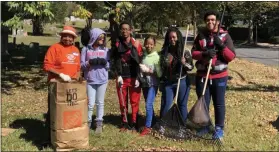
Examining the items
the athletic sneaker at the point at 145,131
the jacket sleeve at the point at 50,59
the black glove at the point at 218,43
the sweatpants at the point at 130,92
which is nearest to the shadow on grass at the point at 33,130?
the jacket sleeve at the point at 50,59

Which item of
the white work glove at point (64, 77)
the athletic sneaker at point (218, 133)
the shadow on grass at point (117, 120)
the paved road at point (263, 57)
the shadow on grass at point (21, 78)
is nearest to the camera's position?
the white work glove at point (64, 77)

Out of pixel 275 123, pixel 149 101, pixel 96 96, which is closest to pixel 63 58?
pixel 96 96

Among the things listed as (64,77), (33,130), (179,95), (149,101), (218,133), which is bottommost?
(33,130)

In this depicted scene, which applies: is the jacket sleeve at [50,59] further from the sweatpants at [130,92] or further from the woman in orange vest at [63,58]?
the sweatpants at [130,92]

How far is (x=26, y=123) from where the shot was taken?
6.94 m

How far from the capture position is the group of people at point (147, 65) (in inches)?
218

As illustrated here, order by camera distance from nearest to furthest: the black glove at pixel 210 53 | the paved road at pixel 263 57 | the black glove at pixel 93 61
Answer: the black glove at pixel 210 53 → the black glove at pixel 93 61 → the paved road at pixel 263 57

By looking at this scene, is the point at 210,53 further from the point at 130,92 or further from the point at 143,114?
the point at 143,114

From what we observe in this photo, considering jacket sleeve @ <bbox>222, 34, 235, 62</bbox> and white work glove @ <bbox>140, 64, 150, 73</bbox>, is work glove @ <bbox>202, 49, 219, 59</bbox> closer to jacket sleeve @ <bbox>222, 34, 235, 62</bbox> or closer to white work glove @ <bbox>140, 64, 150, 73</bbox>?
jacket sleeve @ <bbox>222, 34, 235, 62</bbox>

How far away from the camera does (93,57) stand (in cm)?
596

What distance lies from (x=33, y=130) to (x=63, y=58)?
1.55m

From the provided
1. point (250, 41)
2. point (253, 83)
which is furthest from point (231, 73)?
point (250, 41)

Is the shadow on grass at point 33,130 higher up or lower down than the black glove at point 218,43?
lower down

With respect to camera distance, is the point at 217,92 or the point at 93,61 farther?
the point at 93,61
